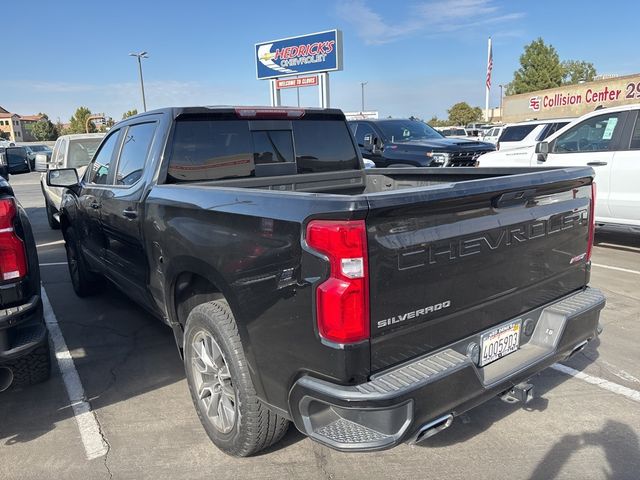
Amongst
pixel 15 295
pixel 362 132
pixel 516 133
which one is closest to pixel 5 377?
pixel 15 295

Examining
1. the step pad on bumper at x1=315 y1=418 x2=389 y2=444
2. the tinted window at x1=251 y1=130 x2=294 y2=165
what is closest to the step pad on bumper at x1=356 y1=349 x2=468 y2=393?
the step pad on bumper at x1=315 y1=418 x2=389 y2=444

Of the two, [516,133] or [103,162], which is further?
[516,133]

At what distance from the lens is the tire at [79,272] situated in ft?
18.4

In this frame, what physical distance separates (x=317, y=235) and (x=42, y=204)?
16.8m

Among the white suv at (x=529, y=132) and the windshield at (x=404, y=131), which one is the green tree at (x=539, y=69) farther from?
the windshield at (x=404, y=131)

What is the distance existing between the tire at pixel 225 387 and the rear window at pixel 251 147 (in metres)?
1.17

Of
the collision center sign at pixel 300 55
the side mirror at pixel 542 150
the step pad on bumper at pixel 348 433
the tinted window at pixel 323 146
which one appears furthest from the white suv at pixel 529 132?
the step pad on bumper at pixel 348 433

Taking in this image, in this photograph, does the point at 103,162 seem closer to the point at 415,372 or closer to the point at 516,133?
the point at 415,372

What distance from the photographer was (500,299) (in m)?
2.60

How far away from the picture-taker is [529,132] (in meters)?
15.3

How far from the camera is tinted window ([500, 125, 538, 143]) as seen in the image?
15.4m

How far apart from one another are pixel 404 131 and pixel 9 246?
993 centimetres

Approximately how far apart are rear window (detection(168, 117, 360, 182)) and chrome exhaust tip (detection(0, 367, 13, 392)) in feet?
5.00

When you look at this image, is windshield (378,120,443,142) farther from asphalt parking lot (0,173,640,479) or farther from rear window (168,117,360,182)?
asphalt parking lot (0,173,640,479)
